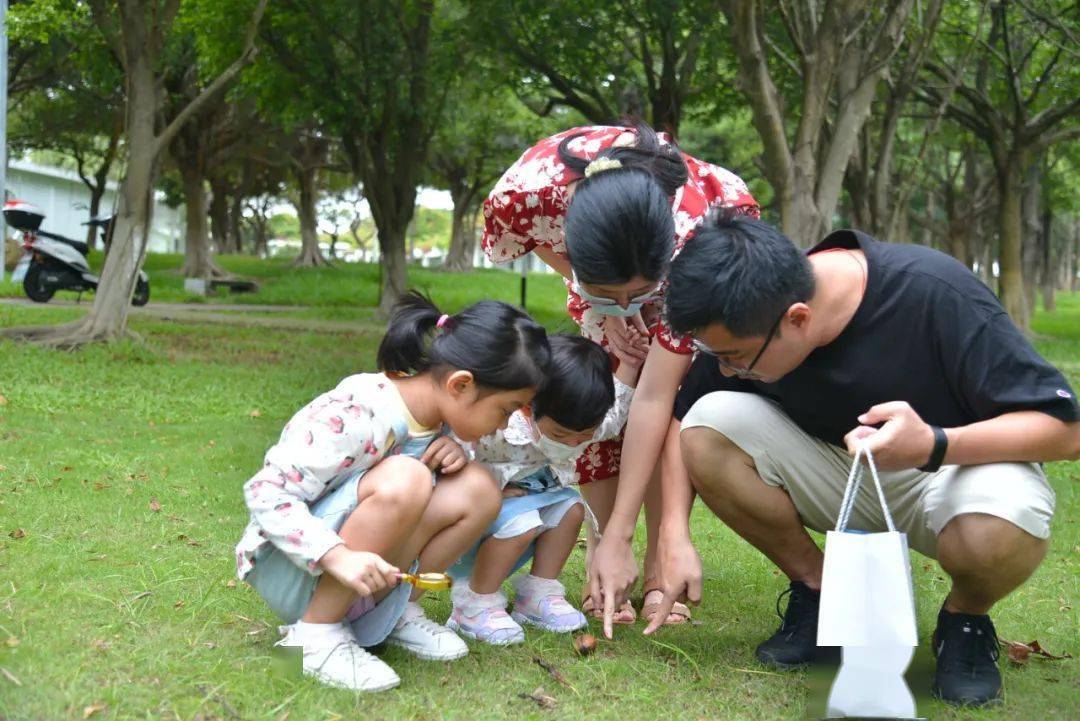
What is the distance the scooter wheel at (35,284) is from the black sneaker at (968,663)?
1417cm

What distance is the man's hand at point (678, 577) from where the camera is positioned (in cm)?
296

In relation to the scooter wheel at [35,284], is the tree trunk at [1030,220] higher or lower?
higher

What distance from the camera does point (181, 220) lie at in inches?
2325

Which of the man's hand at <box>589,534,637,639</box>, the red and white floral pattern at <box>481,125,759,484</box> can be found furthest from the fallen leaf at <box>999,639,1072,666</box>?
the red and white floral pattern at <box>481,125,759,484</box>

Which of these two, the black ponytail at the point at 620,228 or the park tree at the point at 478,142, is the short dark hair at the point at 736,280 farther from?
the park tree at the point at 478,142

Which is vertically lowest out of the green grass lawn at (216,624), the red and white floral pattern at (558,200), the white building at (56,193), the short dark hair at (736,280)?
the green grass lawn at (216,624)

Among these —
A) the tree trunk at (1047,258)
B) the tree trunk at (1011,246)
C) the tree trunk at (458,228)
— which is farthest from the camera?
the tree trunk at (458,228)

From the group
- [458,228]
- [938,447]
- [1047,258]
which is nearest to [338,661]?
[938,447]

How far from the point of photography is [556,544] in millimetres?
3391

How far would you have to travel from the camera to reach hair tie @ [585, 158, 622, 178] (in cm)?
309

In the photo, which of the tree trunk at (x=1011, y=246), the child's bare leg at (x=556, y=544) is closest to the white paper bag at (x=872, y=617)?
the child's bare leg at (x=556, y=544)

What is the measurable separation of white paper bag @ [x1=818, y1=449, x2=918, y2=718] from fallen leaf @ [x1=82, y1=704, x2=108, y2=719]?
1.45 meters

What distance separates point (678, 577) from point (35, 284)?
1388 cm

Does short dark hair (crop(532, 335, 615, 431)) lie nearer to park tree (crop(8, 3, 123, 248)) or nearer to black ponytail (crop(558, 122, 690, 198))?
black ponytail (crop(558, 122, 690, 198))
